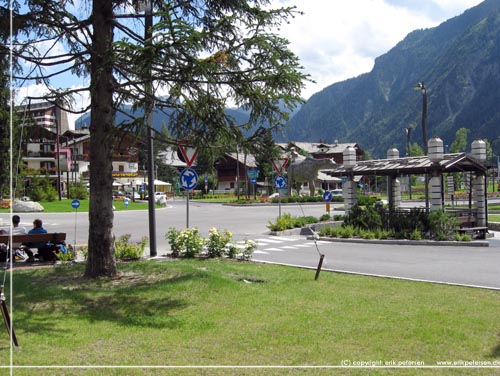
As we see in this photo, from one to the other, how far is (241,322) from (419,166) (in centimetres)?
1573

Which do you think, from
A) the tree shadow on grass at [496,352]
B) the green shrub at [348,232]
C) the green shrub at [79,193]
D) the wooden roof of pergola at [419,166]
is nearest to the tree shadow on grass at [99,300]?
the tree shadow on grass at [496,352]

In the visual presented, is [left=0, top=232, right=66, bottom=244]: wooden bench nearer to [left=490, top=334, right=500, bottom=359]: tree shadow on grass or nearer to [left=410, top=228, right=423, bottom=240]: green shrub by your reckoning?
[left=490, top=334, right=500, bottom=359]: tree shadow on grass

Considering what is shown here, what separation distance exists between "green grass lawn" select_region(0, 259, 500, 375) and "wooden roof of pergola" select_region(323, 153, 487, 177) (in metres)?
11.6

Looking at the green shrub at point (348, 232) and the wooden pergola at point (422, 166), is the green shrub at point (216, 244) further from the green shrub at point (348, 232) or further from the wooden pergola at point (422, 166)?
the wooden pergola at point (422, 166)

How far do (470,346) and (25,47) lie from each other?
8.97 meters

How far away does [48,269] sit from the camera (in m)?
10.9

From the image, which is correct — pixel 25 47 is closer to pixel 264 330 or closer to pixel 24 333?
pixel 24 333

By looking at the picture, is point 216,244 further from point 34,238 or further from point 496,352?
point 496,352

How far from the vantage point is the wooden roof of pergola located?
20.2 meters

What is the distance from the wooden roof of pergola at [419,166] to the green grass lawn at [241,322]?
38.0 feet

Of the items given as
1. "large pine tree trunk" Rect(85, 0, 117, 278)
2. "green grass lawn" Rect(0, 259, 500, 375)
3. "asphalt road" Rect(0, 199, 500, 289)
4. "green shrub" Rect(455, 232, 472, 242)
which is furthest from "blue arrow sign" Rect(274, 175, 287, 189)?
"large pine tree trunk" Rect(85, 0, 117, 278)

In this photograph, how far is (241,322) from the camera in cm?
655

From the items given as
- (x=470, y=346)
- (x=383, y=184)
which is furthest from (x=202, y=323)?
(x=383, y=184)

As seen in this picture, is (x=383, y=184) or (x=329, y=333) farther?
(x=383, y=184)
